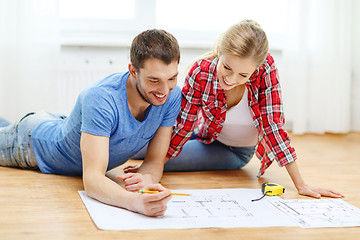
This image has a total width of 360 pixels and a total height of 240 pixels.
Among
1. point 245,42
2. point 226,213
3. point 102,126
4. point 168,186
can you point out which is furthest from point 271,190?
point 102,126

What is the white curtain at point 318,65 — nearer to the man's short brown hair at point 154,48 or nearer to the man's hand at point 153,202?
the man's short brown hair at point 154,48

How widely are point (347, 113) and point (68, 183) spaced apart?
7.95 feet

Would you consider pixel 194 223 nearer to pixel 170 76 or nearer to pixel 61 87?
pixel 170 76

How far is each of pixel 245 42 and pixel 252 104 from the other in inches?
15.6

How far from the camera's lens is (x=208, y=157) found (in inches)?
86.0

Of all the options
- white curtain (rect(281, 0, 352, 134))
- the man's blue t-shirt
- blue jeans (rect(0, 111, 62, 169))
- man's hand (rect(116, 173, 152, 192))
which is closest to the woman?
the man's blue t-shirt

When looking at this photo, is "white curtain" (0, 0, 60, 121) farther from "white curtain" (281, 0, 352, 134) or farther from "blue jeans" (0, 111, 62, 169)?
"white curtain" (281, 0, 352, 134)

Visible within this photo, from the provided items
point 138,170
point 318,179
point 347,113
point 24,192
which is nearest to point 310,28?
point 347,113

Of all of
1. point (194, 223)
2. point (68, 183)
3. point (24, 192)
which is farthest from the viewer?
point (68, 183)

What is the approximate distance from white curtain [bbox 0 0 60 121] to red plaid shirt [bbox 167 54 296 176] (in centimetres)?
148

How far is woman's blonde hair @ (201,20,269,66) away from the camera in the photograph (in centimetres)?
157

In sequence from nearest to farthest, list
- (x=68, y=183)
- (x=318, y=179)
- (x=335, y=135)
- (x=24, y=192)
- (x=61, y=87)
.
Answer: (x=24, y=192) < (x=68, y=183) < (x=318, y=179) < (x=61, y=87) < (x=335, y=135)

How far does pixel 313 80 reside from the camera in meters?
3.55

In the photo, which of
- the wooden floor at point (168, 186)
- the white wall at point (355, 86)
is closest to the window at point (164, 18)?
the white wall at point (355, 86)
